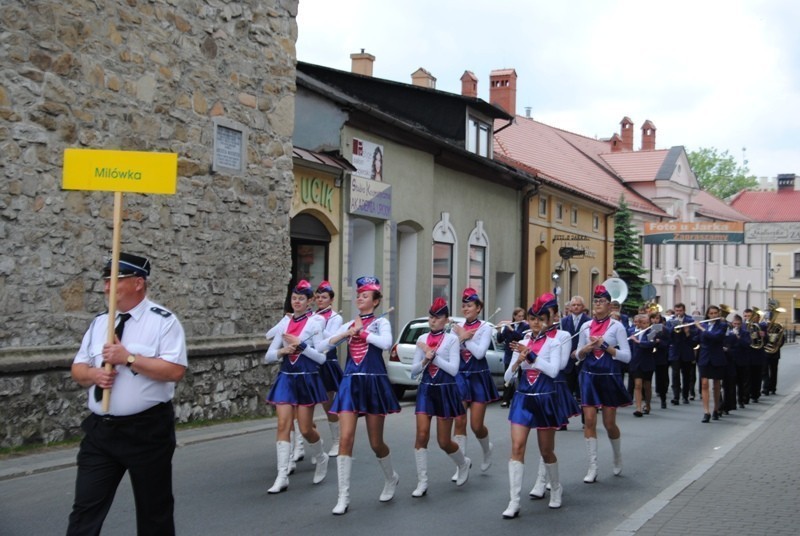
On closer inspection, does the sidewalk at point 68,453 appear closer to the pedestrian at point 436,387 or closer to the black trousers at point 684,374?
the pedestrian at point 436,387

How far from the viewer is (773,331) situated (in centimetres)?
2330

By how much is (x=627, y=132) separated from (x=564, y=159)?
75.5ft

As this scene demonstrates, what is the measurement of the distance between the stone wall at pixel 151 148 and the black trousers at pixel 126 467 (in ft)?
22.1

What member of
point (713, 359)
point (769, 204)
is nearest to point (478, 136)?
point (713, 359)

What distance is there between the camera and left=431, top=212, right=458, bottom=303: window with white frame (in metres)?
27.8

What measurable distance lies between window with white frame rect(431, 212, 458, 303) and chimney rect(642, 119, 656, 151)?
50.4 m

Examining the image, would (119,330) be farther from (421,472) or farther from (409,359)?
(409,359)

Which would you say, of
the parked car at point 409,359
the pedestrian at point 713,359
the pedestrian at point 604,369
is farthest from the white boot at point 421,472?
the pedestrian at point 713,359

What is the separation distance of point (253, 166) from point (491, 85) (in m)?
31.3

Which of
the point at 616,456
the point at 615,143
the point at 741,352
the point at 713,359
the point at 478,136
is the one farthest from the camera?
the point at 615,143

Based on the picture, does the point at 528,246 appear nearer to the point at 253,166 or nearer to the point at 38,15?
the point at 253,166

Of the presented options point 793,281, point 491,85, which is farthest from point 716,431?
point 793,281

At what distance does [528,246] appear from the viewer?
1388 inches

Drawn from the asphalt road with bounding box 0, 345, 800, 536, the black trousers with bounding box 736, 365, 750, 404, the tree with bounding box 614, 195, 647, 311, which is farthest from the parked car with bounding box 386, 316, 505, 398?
the tree with bounding box 614, 195, 647, 311
